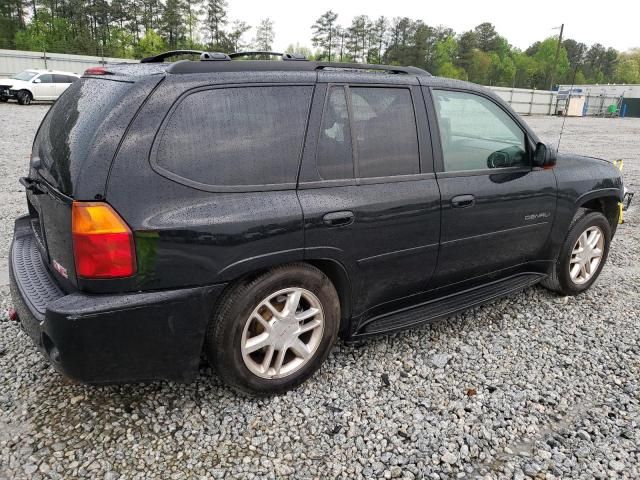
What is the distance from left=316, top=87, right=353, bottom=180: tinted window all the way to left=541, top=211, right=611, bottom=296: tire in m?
2.28

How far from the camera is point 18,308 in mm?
2670

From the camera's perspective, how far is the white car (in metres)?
22.1

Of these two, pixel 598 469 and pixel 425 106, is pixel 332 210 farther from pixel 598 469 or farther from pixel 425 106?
pixel 598 469

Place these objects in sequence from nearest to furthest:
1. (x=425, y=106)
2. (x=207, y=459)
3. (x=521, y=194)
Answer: (x=207, y=459)
(x=425, y=106)
(x=521, y=194)

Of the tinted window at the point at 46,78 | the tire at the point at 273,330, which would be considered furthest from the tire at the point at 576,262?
the tinted window at the point at 46,78

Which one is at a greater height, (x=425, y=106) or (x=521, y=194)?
(x=425, y=106)

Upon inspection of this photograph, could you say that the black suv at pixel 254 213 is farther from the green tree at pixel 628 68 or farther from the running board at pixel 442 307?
the green tree at pixel 628 68

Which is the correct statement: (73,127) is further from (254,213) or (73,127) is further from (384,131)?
(384,131)

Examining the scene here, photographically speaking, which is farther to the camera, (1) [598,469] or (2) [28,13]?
(2) [28,13]

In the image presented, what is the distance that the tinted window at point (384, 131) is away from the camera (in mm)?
2896

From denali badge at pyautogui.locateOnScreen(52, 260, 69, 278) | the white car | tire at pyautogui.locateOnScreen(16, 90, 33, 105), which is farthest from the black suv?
tire at pyautogui.locateOnScreen(16, 90, 33, 105)

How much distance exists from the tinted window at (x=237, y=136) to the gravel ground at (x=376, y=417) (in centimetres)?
125

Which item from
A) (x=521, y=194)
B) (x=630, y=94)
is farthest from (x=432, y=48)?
(x=521, y=194)

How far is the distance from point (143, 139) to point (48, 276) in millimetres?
965
